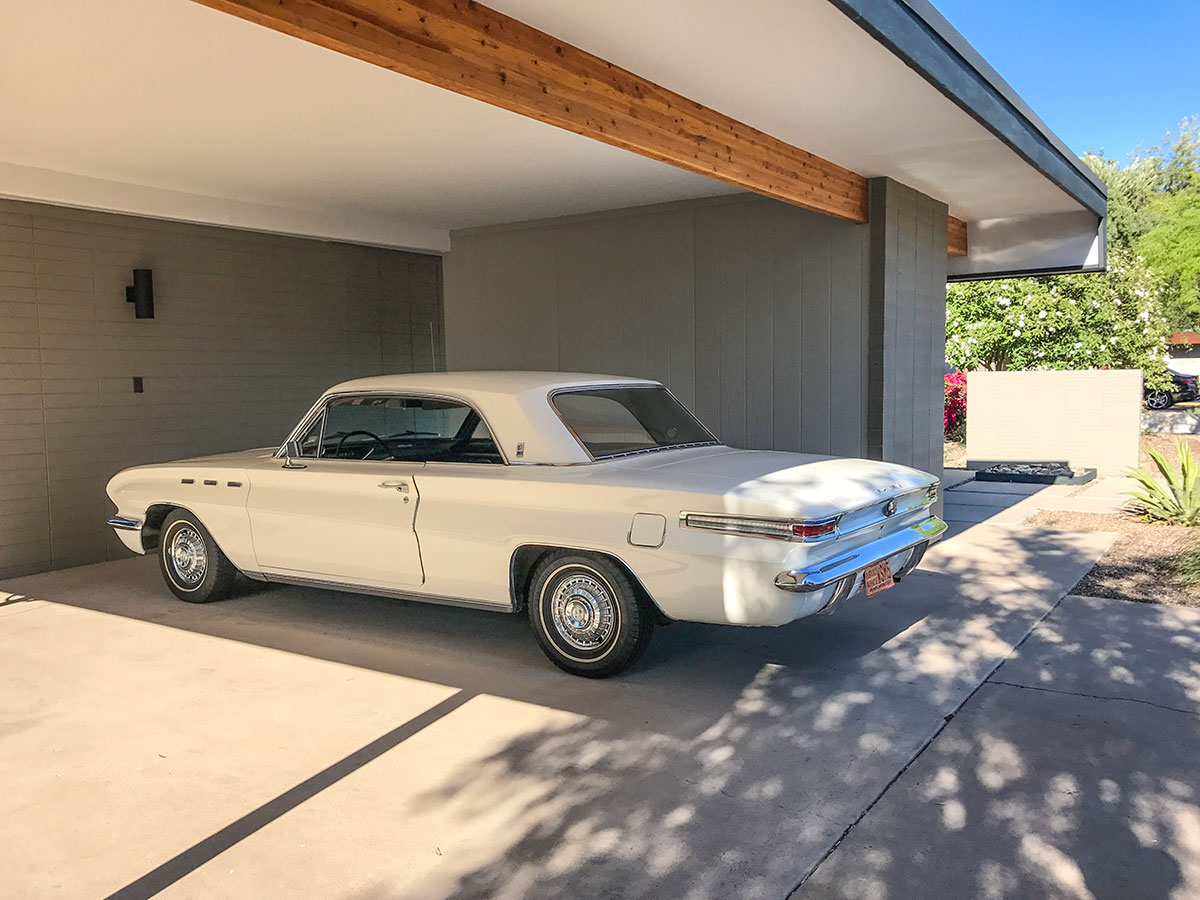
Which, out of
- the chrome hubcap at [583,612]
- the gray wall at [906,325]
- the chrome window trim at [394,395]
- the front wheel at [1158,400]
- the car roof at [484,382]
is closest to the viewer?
the chrome hubcap at [583,612]

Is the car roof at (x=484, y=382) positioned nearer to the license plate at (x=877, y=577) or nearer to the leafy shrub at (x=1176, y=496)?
the license plate at (x=877, y=577)

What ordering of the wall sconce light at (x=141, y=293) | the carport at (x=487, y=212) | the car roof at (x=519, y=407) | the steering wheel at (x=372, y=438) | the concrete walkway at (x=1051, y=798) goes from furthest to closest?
the wall sconce light at (x=141, y=293) < the steering wheel at (x=372, y=438) < the car roof at (x=519, y=407) < the carport at (x=487, y=212) < the concrete walkway at (x=1051, y=798)

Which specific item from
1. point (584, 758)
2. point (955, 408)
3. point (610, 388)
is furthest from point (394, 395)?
point (955, 408)

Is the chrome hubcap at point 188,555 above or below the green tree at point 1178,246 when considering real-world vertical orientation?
below

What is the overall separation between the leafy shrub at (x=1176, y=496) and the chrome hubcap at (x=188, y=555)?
310 inches

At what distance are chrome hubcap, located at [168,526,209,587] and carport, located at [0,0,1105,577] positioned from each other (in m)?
1.99

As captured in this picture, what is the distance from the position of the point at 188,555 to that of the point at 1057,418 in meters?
12.0

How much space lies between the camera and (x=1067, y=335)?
18844mm

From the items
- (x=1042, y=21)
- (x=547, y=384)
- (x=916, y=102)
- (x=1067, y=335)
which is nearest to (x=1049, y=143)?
(x=916, y=102)

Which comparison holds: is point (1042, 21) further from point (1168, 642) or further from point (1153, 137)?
point (1168, 642)

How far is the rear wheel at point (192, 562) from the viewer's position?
21.3ft

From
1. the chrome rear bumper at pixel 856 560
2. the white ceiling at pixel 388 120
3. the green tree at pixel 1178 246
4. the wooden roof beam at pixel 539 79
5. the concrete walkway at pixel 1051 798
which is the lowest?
the concrete walkway at pixel 1051 798

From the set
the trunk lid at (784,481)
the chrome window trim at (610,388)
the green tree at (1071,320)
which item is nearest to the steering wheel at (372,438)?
the chrome window trim at (610,388)

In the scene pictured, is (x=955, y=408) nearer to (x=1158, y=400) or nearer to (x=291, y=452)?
(x=1158, y=400)
